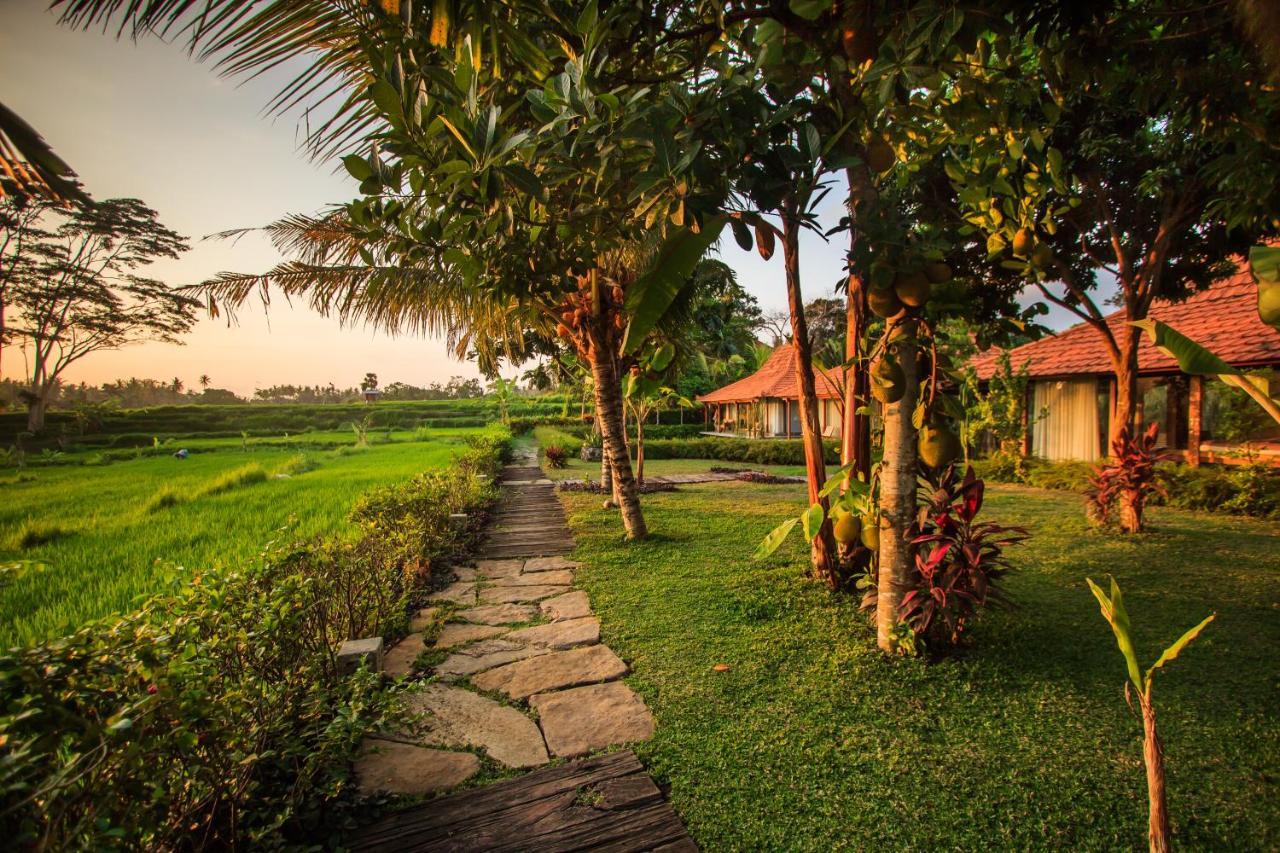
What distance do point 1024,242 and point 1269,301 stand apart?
1.86 m

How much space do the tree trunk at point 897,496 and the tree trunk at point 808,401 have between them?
0.97 metres

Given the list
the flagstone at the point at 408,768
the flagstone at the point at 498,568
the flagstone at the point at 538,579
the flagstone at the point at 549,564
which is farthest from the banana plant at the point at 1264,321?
the flagstone at the point at 498,568

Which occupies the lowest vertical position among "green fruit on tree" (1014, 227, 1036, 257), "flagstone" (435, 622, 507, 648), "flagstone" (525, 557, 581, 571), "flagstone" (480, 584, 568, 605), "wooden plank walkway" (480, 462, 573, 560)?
"wooden plank walkway" (480, 462, 573, 560)

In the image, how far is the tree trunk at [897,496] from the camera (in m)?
2.59

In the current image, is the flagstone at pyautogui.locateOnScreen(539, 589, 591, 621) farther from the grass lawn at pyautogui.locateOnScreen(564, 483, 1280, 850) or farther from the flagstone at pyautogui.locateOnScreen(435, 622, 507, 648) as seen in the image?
the flagstone at pyautogui.locateOnScreen(435, 622, 507, 648)

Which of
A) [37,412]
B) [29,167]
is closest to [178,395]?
[37,412]

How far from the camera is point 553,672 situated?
3.01 m

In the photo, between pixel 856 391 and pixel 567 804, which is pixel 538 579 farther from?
pixel 856 391

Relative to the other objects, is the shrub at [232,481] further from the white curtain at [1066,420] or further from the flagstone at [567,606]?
the white curtain at [1066,420]

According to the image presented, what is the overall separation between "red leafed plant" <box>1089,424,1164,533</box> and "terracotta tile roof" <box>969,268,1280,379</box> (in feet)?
13.5

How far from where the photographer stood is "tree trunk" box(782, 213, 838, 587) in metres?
3.92

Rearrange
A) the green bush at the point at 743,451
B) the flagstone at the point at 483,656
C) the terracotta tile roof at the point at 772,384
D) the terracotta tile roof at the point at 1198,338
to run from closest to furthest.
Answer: the flagstone at the point at 483,656
the terracotta tile roof at the point at 1198,338
the green bush at the point at 743,451
the terracotta tile roof at the point at 772,384

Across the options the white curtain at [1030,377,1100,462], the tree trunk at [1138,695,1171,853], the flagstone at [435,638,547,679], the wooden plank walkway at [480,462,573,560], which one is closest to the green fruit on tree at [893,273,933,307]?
the tree trunk at [1138,695,1171,853]

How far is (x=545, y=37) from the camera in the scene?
5.99 feet
